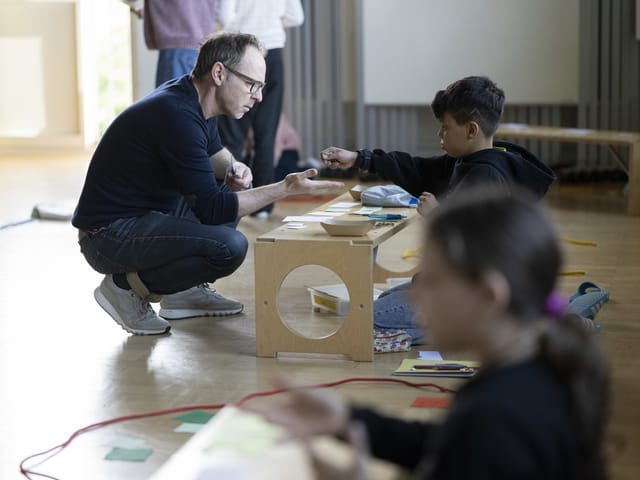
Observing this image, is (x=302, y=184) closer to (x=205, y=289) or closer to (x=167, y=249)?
(x=167, y=249)

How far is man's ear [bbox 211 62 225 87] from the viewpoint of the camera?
9.86 feet

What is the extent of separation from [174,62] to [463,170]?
2028 mm

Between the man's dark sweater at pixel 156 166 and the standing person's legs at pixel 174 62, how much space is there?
4.86 feet

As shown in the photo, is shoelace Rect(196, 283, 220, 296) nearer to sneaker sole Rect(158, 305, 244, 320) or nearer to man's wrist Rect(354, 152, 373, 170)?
sneaker sole Rect(158, 305, 244, 320)

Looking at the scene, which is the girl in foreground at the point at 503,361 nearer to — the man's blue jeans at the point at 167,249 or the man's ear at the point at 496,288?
the man's ear at the point at 496,288

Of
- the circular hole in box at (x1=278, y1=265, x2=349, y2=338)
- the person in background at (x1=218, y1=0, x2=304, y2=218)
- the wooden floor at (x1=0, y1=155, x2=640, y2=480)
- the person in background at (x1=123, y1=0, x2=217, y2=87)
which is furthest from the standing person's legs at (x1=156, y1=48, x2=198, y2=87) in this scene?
the circular hole in box at (x1=278, y1=265, x2=349, y2=338)

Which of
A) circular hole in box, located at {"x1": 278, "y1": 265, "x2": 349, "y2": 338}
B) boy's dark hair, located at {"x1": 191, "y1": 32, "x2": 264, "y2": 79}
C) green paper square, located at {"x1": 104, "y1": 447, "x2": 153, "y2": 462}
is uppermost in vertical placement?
boy's dark hair, located at {"x1": 191, "y1": 32, "x2": 264, "y2": 79}

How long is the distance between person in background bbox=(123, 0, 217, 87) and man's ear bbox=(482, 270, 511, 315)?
364 centimetres

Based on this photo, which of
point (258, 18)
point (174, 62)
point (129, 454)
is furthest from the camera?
point (258, 18)

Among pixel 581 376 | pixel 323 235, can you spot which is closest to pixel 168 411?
pixel 323 235

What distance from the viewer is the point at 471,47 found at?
6.89 meters

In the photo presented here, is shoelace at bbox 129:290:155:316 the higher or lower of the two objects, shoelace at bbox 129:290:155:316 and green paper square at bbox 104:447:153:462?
the higher

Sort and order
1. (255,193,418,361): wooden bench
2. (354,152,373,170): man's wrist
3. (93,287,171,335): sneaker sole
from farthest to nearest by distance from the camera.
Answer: (354,152,373,170): man's wrist < (93,287,171,335): sneaker sole < (255,193,418,361): wooden bench

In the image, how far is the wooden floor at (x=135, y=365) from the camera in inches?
88.4
